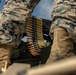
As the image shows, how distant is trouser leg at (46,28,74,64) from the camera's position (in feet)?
4.17

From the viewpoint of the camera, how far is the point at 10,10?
1.74 metres

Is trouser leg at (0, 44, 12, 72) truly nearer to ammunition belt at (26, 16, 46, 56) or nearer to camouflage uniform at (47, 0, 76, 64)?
camouflage uniform at (47, 0, 76, 64)

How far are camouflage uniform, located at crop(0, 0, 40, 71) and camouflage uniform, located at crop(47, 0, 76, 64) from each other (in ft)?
1.20

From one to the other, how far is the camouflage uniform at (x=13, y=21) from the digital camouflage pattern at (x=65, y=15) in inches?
14.2

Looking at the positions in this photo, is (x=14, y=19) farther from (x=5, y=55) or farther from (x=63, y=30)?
(x=63, y=30)

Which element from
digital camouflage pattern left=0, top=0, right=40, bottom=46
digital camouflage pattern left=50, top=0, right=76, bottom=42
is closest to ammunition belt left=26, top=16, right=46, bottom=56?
digital camouflage pattern left=0, top=0, right=40, bottom=46

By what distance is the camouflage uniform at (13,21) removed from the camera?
1649 millimetres

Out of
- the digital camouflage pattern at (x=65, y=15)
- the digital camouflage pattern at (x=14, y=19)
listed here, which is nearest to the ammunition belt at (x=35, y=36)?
the digital camouflage pattern at (x=14, y=19)

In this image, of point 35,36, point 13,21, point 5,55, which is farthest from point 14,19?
point 35,36

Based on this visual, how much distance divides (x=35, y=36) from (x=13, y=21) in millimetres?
977

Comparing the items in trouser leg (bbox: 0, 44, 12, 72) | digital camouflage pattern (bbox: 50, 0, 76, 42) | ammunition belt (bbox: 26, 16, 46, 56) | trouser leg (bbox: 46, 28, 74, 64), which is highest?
digital camouflage pattern (bbox: 50, 0, 76, 42)

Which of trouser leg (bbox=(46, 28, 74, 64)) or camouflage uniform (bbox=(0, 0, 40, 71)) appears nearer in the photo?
trouser leg (bbox=(46, 28, 74, 64))

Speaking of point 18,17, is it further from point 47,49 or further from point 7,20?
point 47,49

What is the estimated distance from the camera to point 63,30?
1.31 meters
